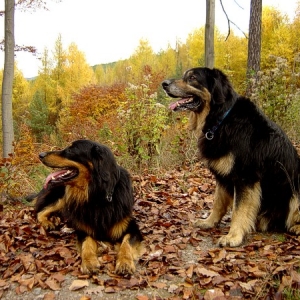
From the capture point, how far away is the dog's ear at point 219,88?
13.3 ft

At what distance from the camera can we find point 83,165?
157 inches

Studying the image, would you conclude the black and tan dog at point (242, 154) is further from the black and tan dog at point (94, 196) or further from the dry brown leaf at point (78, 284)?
the dry brown leaf at point (78, 284)

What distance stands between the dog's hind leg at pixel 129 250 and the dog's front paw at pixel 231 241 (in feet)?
3.14

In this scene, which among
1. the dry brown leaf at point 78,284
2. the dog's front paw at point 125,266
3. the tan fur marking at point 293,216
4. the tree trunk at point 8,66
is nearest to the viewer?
the dry brown leaf at point 78,284

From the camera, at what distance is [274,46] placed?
3084 cm

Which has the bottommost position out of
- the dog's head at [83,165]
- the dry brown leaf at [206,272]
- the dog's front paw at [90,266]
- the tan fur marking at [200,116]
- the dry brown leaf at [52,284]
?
the dry brown leaf at [52,284]

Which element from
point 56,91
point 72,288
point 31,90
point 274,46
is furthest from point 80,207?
point 31,90

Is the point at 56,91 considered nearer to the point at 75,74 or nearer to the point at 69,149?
the point at 75,74

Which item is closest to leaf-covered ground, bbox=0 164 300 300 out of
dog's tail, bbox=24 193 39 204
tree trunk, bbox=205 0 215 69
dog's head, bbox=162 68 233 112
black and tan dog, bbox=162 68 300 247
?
black and tan dog, bbox=162 68 300 247

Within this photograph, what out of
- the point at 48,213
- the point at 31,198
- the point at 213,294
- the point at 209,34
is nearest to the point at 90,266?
the point at 213,294

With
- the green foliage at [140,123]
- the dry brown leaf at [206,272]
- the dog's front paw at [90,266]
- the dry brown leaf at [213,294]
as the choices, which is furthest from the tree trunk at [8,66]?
the dry brown leaf at [213,294]

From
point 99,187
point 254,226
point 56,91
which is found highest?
point 56,91

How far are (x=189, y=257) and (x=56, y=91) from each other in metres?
40.4

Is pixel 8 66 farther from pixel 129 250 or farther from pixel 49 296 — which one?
pixel 49 296
